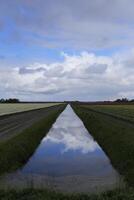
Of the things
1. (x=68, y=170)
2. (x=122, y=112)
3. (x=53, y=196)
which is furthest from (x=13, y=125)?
(x=122, y=112)

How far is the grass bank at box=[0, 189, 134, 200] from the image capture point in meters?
12.8

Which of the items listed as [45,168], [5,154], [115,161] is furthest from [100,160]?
[5,154]

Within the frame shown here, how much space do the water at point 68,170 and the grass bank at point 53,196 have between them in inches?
85.7

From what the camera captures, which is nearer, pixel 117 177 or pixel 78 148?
pixel 117 177

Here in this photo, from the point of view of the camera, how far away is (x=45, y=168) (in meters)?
22.0

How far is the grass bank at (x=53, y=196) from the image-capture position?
12834 mm

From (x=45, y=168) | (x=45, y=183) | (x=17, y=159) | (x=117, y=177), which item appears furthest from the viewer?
(x=17, y=159)

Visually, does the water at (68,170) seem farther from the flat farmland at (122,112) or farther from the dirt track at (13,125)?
the flat farmland at (122,112)

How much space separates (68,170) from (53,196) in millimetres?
8140

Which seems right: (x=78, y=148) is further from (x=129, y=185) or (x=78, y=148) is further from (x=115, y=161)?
(x=129, y=185)

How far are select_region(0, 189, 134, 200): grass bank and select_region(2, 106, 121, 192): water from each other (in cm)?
218

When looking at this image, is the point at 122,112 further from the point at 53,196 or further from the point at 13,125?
the point at 53,196

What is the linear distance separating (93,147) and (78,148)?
1.24 metres

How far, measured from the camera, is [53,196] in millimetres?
13055
